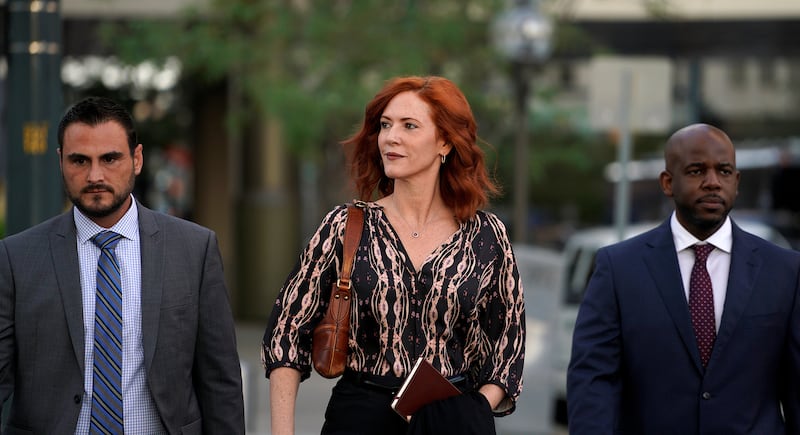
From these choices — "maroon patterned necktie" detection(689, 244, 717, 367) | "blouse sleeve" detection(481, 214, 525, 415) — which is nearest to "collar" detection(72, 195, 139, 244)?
"blouse sleeve" detection(481, 214, 525, 415)

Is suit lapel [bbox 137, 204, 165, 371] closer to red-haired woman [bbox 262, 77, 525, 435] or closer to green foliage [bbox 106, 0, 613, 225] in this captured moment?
red-haired woman [bbox 262, 77, 525, 435]

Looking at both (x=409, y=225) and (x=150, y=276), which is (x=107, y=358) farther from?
(x=409, y=225)

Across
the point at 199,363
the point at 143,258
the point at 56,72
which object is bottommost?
the point at 199,363

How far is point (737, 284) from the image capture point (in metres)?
4.92

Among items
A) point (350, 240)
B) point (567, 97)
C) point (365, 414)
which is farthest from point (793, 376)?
point (567, 97)

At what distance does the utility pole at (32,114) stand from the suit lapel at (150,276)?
2172mm

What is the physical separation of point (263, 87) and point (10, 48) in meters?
8.93

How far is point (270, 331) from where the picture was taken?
471cm

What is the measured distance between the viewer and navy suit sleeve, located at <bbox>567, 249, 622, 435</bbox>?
500 cm

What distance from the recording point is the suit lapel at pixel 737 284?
191 inches

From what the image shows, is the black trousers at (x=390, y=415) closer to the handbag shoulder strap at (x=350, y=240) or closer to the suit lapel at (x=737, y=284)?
the handbag shoulder strap at (x=350, y=240)

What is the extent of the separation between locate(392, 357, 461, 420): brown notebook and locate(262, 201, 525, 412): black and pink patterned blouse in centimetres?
9

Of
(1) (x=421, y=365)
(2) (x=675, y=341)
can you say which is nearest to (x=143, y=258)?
(1) (x=421, y=365)

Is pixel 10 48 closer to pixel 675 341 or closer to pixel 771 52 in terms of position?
pixel 675 341
